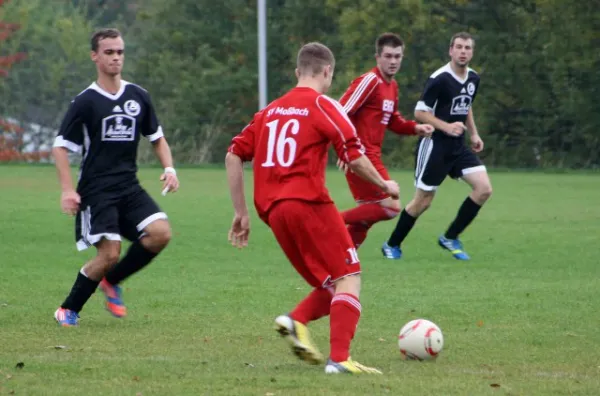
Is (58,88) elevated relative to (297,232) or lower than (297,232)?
lower

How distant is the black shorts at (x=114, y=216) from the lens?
8.44 meters

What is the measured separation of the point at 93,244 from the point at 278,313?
4.95 ft

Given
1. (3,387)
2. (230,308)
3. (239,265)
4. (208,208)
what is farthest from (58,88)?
(3,387)

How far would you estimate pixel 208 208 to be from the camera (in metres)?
18.7

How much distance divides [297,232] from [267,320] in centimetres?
218

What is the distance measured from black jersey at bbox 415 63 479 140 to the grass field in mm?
1476

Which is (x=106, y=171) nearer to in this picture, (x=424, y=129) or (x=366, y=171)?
(x=366, y=171)

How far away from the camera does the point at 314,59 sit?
6.77 m

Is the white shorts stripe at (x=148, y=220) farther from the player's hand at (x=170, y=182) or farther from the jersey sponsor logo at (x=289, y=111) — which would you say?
the jersey sponsor logo at (x=289, y=111)

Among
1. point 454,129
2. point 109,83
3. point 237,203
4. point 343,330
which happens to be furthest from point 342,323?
point 454,129

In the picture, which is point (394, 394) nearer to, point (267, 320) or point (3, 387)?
point (3, 387)

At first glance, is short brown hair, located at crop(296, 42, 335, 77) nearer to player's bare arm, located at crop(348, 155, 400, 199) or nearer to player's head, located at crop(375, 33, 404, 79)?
player's bare arm, located at crop(348, 155, 400, 199)

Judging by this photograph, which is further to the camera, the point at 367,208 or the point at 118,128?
the point at 367,208

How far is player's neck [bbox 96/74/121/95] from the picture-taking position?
8.52m
